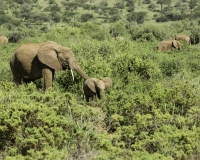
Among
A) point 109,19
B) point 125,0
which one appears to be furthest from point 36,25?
point 125,0

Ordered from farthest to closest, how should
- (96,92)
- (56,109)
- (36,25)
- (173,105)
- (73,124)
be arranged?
(36,25) < (96,92) < (173,105) < (56,109) < (73,124)

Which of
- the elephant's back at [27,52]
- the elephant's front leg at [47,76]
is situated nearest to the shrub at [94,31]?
the elephant's back at [27,52]

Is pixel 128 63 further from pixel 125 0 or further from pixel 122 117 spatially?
pixel 125 0

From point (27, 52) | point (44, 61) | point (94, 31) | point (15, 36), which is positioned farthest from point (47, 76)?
point (15, 36)

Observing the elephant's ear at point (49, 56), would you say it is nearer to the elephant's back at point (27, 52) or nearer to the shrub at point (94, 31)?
the elephant's back at point (27, 52)

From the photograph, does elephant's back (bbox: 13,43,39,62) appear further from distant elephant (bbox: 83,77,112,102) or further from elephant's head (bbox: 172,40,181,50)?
elephant's head (bbox: 172,40,181,50)

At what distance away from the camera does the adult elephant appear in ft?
30.0

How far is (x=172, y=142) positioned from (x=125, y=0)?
228ft

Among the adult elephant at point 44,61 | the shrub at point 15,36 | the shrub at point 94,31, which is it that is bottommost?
the shrub at point 15,36

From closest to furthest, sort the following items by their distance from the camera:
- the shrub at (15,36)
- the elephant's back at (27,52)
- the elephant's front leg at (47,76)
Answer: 1. the elephant's front leg at (47,76)
2. the elephant's back at (27,52)
3. the shrub at (15,36)

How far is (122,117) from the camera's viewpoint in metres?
6.25

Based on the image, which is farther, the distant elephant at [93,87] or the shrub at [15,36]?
the shrub at [15,36]

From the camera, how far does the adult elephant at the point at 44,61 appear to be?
913cm

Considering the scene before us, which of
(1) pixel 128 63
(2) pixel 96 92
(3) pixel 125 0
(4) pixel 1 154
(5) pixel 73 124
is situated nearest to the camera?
(4) pixel 1 154
